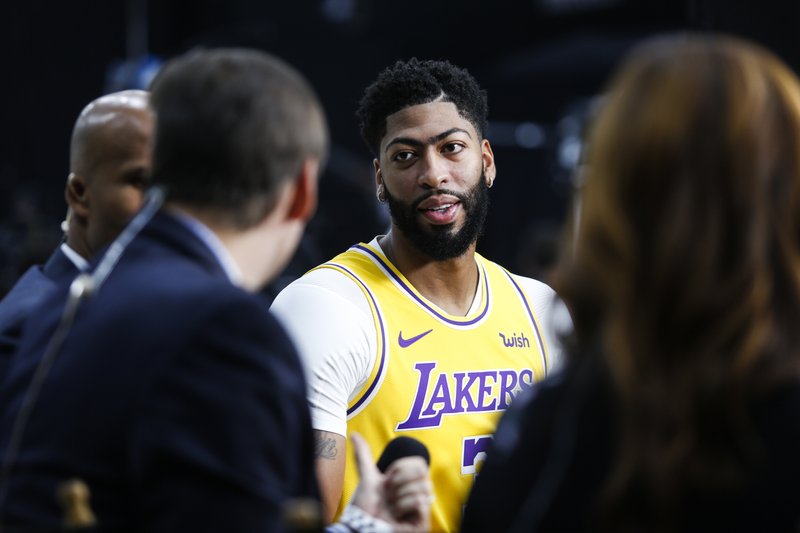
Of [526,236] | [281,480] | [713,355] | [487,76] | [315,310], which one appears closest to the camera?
[713,355]

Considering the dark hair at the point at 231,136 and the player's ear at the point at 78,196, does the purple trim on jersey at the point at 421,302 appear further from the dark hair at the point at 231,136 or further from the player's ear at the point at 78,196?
the dark hair at the point at 231,136

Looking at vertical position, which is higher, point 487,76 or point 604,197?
point 487,76

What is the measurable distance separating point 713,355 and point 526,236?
1055 centimetres

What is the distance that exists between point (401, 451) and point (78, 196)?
0.92 metres

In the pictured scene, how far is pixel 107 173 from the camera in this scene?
2.17m

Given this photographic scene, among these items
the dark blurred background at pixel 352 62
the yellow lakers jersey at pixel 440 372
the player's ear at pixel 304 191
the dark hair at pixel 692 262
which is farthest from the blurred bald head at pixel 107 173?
the dark blurred background at pixel 352 62

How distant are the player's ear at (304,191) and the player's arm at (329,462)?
123cm

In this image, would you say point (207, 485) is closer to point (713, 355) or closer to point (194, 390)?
point (194, 390)

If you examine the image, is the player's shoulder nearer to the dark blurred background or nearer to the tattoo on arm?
the tattoo on arm

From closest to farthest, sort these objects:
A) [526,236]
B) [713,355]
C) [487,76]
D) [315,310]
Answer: [713,355]
[315,310]
[526,236]
[487,76]

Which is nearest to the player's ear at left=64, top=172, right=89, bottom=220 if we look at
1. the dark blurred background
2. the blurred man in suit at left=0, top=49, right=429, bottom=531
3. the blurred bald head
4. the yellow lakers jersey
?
the blurred bald head

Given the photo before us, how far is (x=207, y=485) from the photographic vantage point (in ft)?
4.25

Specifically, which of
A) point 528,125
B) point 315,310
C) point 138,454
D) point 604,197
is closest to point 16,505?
point 138,454

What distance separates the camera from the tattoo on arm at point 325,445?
271cm
